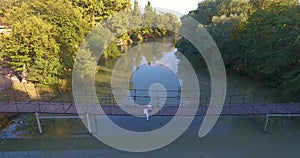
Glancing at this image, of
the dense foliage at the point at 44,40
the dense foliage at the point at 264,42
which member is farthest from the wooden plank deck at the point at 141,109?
the dense foliage at the point at 44,40

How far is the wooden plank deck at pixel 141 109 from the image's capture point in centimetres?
824

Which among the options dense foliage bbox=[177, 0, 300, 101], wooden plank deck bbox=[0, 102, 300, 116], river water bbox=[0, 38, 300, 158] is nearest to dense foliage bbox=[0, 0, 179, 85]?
river water bbox=[0, 38, 300, 158]

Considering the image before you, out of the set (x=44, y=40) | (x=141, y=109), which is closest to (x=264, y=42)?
(x=141, y=109)

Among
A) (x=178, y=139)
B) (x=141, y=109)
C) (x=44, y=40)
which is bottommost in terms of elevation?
(x=178, y=139)

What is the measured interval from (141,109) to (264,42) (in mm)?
6055

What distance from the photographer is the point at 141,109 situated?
873 centimetres

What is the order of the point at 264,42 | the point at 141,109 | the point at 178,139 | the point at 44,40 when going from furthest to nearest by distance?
the point at 44,40
the point at 264,42
the point at 141,109
the point at 178,139

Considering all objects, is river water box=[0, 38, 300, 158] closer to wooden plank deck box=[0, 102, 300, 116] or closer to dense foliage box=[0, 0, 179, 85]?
wooden plank deck box=[0, 102, 300, 116]

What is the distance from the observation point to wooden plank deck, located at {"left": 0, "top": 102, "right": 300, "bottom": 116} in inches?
324

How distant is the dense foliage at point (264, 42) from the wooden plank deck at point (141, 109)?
1186 mm

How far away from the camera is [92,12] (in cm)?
2234

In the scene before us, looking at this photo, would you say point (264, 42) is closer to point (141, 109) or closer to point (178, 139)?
point (178, 139)

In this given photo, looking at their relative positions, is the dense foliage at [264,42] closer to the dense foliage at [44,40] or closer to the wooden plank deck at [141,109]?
the wooden plank deck at [141,109]

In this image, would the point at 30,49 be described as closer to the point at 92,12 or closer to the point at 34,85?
the point at 34,85
